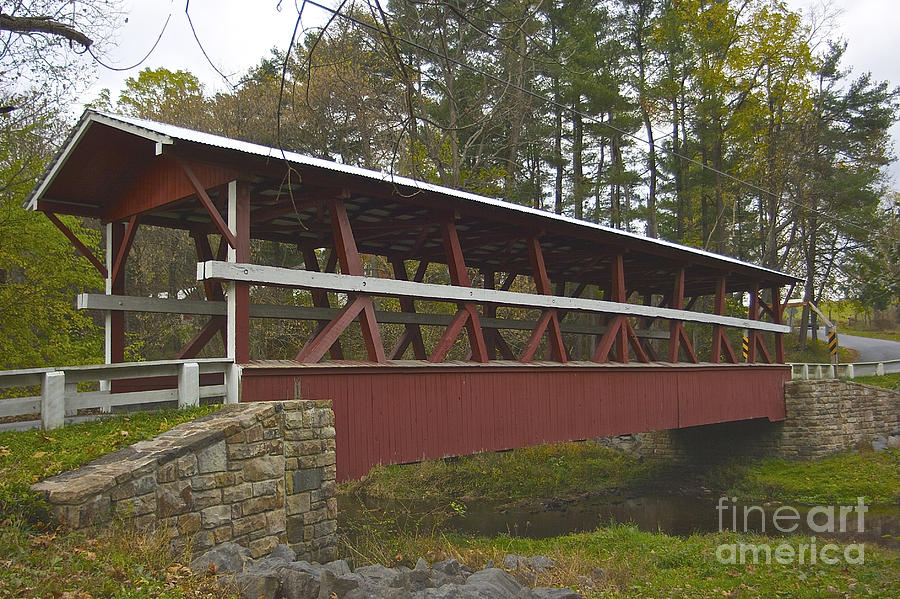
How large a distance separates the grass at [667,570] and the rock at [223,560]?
7.88ft

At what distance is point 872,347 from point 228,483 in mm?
43134

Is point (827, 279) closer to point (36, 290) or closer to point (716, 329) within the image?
point (716, 329)

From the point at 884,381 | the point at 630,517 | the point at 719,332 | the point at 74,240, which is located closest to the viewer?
the point at 74,240

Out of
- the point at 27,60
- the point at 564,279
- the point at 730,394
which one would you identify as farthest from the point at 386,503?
the point at 27,60

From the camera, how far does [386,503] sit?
17484 mm

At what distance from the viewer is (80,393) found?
6.50 m

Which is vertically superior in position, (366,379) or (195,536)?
(366,379)

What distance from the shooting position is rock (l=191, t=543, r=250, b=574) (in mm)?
5121

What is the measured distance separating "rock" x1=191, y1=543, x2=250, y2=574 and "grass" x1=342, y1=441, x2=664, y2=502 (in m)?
12.6

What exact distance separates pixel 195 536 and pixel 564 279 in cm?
1332

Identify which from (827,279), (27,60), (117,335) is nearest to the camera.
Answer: (117,335)

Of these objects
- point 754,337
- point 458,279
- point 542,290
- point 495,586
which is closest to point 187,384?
point 495,586

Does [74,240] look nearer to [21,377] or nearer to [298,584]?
[21,377]

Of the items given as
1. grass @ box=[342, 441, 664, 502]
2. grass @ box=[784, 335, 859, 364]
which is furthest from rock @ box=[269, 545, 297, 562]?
grass @ box=[784, 335, 859, 364]
